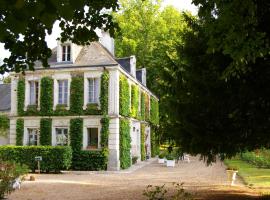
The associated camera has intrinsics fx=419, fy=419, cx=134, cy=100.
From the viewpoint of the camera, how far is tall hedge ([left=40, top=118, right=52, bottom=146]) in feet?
88.3

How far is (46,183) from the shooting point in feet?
60.8

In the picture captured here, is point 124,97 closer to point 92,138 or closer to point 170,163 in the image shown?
point 92,138

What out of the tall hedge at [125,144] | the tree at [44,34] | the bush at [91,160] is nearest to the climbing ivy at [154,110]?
the tall hedge at [125,144]

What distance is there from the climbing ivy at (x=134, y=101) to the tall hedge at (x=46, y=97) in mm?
6165

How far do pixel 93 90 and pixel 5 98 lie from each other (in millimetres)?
12345

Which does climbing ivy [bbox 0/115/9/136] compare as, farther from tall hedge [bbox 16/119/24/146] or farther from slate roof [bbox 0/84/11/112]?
tall hedge [bbox 16/119/24/146]

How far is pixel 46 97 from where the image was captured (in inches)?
1072

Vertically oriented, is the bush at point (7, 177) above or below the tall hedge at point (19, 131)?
below

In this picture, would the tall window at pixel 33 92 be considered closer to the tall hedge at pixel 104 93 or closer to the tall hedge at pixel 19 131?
the tall hedge at pixel 19 131

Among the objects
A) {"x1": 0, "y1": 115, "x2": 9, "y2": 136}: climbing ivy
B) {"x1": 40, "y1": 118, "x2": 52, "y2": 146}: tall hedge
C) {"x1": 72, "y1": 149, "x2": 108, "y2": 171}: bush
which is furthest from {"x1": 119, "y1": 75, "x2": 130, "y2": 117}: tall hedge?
{"x1": 0, "y1": 115, "x2": 9, "y2": 136}: climbing ivy

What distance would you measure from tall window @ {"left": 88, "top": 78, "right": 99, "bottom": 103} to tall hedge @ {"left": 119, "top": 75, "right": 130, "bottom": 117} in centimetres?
153

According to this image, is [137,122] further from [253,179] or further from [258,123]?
[258,123]

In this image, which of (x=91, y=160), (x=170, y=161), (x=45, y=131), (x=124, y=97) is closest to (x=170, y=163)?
(x=170, y=161)

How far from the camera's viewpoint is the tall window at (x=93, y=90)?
2648 centimetres
